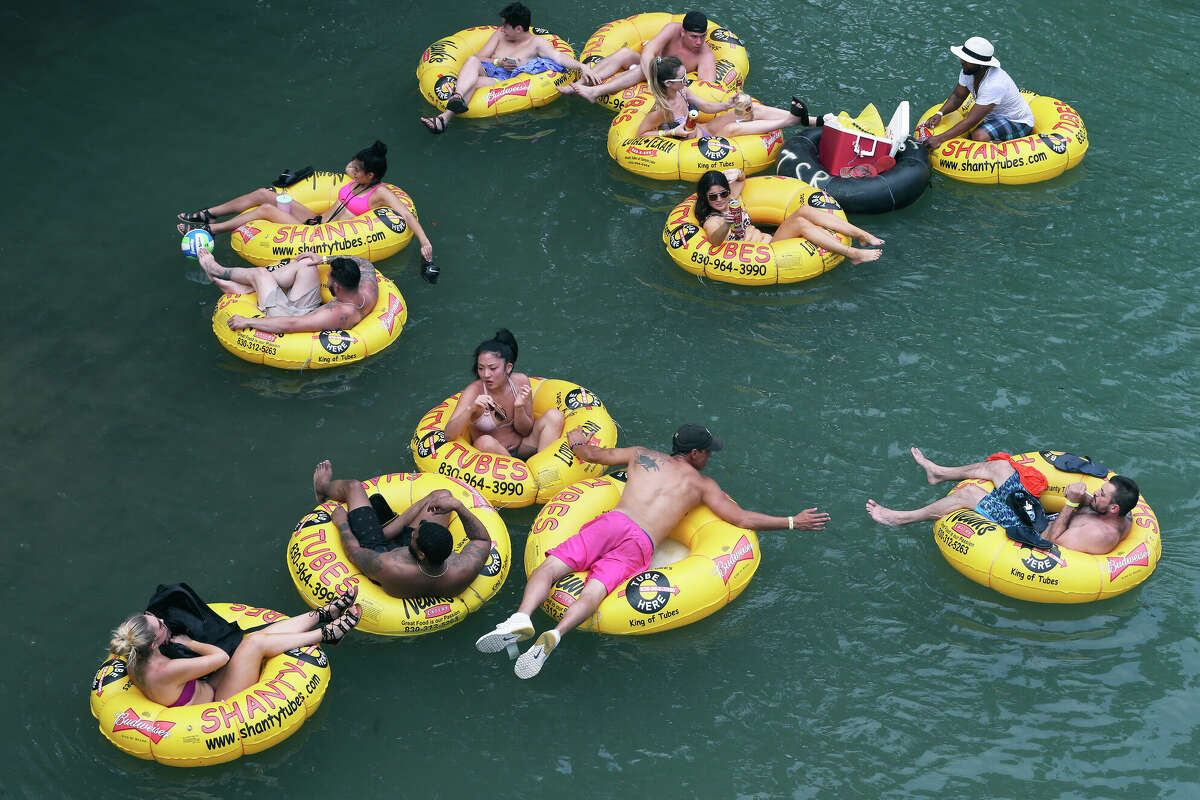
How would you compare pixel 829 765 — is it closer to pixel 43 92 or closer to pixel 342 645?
pixel 342 645

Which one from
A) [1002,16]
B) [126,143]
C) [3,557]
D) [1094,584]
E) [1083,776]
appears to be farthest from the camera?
[1002,16]

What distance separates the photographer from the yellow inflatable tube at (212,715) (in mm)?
7078

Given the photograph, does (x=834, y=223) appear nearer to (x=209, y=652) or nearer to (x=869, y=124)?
(x=869, y=124)

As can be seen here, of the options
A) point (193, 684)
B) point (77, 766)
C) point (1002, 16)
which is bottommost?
point (77, 766)

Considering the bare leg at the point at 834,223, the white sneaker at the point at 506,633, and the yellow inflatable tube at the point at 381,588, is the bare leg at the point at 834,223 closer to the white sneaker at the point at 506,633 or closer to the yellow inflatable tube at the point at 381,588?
the yellow inflatable tube at the point at 381,588

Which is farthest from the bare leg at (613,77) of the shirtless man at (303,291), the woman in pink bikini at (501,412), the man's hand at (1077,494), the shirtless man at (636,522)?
the man's hand at (1077,494)

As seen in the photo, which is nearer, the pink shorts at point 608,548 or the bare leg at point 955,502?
the pink shorts at point 608,548

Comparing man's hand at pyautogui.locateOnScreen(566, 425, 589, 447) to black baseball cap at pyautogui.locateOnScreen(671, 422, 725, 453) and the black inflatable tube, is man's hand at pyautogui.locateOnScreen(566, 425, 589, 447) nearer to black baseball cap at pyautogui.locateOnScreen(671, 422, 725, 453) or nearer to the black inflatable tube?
black baseball cap at pyautogui.locateOnScreen(671, 422, 725, 453)

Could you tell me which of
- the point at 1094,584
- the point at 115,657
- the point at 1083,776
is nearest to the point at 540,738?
the point at 115,657

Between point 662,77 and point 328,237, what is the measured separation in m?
3.63

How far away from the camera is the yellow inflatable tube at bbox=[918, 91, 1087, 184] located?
11.9 meters

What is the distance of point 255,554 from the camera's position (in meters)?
8.73

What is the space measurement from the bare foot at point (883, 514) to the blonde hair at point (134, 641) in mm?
4829

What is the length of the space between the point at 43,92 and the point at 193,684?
9.22m
